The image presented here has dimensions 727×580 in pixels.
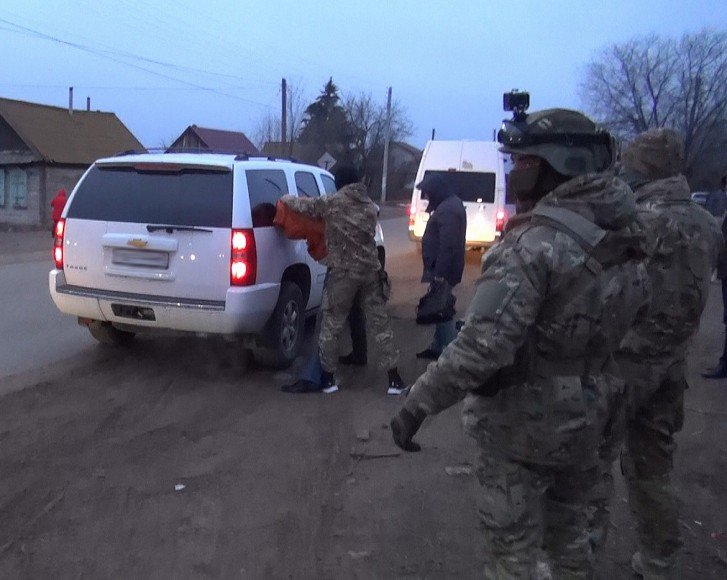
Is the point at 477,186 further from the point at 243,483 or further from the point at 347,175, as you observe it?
the point at 243,483

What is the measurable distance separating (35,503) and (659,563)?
3.22m

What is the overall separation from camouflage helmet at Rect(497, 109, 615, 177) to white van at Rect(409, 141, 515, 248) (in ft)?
46.4

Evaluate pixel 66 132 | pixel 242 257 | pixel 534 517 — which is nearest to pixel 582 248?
pixel 534 517

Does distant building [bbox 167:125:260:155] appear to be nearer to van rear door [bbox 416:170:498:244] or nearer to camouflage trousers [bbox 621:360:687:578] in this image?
van rear door [bbox 416:170:498:244]

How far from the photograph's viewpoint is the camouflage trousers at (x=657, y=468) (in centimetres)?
364

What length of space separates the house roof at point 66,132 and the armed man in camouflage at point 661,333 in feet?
110

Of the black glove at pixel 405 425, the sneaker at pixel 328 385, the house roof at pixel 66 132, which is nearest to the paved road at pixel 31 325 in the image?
the sneaker at pixel 328 385

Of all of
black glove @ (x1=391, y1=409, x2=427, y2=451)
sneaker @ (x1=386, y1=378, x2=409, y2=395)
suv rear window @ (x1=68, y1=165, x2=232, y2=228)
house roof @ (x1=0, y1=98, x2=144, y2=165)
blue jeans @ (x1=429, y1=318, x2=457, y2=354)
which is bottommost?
sneaker @ (x1=386, y1=378, x2=409, y2=395)

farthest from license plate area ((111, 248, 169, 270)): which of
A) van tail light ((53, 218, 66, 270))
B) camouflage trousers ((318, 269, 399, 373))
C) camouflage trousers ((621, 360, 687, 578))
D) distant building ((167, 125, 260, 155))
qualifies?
distant building ((167, 125, 260, 155))

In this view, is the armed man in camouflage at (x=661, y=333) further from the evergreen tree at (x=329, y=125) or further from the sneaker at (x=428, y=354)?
the evergreen tree at (x=329, y=125)

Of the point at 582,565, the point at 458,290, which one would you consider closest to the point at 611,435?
the point at 582,565

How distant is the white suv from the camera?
6605mm

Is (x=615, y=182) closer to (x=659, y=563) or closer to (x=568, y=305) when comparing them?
(x=568, y=305)

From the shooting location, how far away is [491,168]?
1714 centimetres
